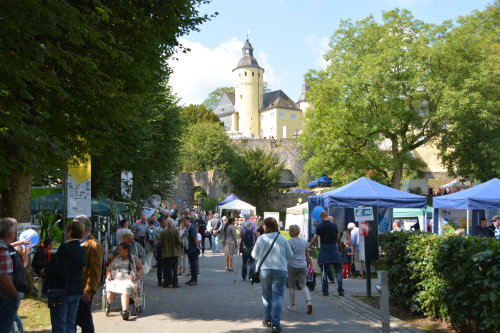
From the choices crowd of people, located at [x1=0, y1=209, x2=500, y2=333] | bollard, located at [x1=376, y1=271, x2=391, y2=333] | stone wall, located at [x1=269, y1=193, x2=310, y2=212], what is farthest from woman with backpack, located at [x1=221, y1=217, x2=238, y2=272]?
stone wall, located at [x1=269, y1=193, x2=310, y2=212]

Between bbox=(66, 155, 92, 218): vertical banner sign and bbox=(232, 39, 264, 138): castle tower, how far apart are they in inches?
4079

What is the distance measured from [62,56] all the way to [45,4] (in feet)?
6.16

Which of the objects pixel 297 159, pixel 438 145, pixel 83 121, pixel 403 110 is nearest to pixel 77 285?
pixel 83 121

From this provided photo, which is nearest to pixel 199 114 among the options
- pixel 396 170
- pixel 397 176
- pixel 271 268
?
pixel 397 176

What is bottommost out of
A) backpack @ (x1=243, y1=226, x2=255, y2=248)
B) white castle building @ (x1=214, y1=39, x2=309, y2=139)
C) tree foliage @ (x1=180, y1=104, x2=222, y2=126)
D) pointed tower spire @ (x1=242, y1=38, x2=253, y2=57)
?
backpack @ (x1=243, y1=226, x2=255, y2=248)

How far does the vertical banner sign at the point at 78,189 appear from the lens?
473 inches

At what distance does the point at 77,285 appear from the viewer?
19.5 ft

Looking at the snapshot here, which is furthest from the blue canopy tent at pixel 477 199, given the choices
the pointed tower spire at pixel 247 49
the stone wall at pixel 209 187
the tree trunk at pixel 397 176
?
the pointed tower spire at pixel 247 49

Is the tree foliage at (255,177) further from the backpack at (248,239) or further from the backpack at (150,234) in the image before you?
the backpack at (248,239)

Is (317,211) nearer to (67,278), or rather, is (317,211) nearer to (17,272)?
(67,278)

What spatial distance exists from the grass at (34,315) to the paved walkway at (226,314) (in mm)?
795

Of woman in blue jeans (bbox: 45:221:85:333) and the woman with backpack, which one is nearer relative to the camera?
woman in blue jeans (bbox: 45:221:85:333)

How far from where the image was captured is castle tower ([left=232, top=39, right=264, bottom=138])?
11594 centimetres

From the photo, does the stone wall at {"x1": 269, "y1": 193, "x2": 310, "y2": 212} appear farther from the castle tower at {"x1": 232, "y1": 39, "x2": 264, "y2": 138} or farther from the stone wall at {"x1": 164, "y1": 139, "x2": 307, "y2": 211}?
the castle tower at {"x1": 232, "y1": 39, "x2": 264, "y2": 138}
